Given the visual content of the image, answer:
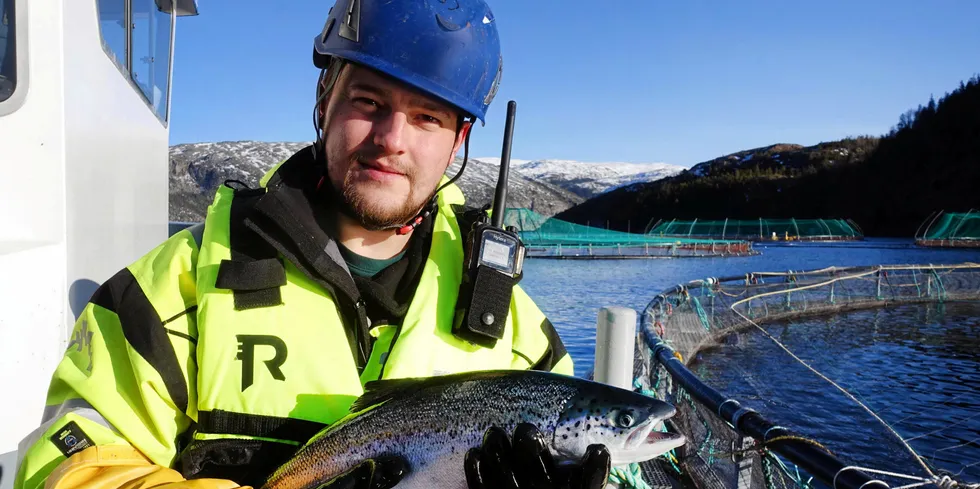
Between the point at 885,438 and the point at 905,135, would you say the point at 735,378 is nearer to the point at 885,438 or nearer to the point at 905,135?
the point at 885,438

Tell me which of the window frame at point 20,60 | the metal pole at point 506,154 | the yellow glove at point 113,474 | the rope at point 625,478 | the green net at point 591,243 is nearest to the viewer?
the yellow glove at point 113,474

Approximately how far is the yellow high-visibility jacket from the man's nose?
0.41m

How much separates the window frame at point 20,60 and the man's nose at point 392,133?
1832mm

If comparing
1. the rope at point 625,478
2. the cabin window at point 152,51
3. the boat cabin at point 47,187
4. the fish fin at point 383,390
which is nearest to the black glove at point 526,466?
the fish fin at point 383,390

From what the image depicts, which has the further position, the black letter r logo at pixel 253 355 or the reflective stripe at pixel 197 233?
the reflective stripe at pixel 197 233

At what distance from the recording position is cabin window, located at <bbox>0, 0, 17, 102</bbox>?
2.96m

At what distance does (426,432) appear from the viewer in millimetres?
2098

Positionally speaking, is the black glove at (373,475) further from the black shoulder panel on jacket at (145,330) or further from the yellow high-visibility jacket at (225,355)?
the black shoulder panel on jacket at (145,330)

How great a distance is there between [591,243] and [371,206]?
5151cm

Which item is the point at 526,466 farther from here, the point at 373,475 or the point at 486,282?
the point at 486,282

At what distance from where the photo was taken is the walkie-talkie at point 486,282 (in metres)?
2.52

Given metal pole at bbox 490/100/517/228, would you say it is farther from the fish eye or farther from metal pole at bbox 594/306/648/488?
metal pole at bbox 594/306/648/488

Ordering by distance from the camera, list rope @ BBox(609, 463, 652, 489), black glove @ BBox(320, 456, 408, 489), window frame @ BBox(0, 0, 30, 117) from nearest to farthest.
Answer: black glove @ BBox(320, 456, 408, 489)
window frame @ BBox(0, 0, 30, 117)
rope @ BBox(609, 463, 652, 489)

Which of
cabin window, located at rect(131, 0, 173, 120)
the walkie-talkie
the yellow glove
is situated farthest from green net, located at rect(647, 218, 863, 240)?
the yellow glove
